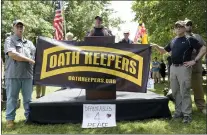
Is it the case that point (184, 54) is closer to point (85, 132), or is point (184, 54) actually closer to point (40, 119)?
point (85, 132)

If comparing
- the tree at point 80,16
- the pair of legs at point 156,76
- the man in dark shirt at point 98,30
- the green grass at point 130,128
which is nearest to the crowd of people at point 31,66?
the green grass at point 130,128

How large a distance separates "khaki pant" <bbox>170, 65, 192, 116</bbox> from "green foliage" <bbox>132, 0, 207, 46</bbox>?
9258mm

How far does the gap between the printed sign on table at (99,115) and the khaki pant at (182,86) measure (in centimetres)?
116

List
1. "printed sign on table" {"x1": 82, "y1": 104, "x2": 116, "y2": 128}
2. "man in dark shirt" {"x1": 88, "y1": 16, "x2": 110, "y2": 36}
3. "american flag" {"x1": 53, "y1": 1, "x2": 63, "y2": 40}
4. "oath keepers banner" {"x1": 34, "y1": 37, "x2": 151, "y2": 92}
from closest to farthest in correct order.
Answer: "printed sign on table" {"x1": 82, "y1": 104, "x2": 116, "y2": 128}, "oath keepers banner" {"x1": 34, "y1": 37, "x2": 151, "y2": 92}, "man in dark shirt" {"x1": 88, "y1": 16, "x2": 110, "y2": 36}, "american flag" {"x1": 53, "y1": 1, "x2": 63, "y2": 40}

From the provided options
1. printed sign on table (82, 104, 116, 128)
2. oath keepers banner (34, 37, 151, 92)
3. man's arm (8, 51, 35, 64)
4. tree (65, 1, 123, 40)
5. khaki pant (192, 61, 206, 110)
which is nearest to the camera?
man's arm (8, 51, 35, 64)

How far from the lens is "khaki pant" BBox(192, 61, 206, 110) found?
6.39 meters

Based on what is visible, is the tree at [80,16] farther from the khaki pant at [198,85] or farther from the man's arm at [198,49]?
the man's arm at [198,49]

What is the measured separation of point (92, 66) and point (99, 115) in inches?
32.0

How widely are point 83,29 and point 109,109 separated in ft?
82.9

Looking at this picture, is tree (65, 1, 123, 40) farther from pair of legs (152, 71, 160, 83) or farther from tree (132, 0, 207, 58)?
pair of legs (152, 71, 160, 83)

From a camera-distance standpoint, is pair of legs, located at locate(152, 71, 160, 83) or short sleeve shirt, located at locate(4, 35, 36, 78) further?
pair of legs, located at locate(152, 71, 160, 83)

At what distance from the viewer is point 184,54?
209 inches

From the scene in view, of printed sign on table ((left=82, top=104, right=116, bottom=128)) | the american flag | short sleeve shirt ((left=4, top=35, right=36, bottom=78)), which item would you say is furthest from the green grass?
the american flag

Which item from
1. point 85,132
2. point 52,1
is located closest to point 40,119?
point 85,132
